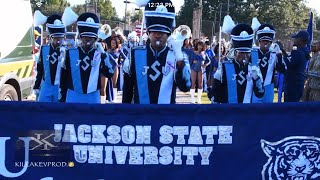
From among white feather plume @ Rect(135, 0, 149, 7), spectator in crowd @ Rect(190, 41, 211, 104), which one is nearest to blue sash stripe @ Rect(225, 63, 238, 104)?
white feather plume @ Rect(135, 0, 149, 7)

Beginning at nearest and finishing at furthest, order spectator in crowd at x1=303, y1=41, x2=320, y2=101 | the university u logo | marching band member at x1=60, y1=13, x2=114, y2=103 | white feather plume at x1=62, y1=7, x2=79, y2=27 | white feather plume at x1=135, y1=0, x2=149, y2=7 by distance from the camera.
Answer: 1. the university u logo
2. white feather plume at x1=135, y1=0, x2=149, y2=7
3. marching band member at x1=60, y1=13, x2=114, y2=103
4. white feather plume at x1=62, y1=7, x2=79, y2=27
5. spectator in crowd at x1=303, y1=41, x2=320, y2=101

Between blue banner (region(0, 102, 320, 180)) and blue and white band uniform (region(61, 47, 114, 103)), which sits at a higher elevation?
blue and white band uniform (region(61, 47, 114, 103))

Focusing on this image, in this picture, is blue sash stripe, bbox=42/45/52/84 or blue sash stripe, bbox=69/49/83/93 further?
blue sash stripe, bbox=42/45/52/84

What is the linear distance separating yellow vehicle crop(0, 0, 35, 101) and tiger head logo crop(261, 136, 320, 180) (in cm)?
553

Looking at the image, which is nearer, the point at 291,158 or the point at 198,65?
the point at 291,158

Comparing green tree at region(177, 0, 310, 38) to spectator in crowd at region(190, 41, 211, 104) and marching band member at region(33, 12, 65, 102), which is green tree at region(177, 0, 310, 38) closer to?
spectator in crowd at region(190, 41, 211, 104)

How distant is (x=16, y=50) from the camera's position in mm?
8711

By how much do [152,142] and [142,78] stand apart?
135 centimetres

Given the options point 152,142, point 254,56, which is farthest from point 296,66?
point 152,142

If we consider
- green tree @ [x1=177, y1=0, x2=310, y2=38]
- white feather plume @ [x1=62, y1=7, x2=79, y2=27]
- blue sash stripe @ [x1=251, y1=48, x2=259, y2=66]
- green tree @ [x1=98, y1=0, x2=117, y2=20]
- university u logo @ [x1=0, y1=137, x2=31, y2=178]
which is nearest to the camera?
university u logo @ [x1=0, y1=137, x2=31, y2=178]

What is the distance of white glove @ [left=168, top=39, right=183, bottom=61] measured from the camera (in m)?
4.60

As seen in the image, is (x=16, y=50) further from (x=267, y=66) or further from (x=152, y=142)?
(x=152, y=142)

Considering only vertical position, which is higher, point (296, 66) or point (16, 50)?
point (16, 50)

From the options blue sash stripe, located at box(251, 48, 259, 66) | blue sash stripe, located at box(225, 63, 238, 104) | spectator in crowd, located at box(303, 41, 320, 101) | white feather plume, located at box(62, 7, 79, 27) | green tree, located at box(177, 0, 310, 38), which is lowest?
spectator in crowd, located at box(303, 41, 320, 101)
